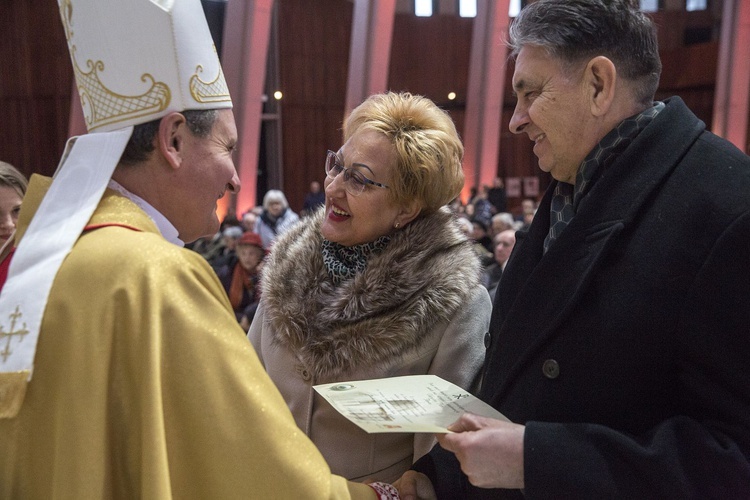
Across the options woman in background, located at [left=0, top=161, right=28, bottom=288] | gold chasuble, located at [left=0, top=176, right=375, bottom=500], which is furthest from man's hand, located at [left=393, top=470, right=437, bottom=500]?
woman in background, located at [left=0, top=161, right=28, bottom=288]

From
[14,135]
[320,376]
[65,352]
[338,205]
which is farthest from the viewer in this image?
[14,135]

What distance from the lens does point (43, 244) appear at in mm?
1224

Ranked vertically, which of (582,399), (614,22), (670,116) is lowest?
(582,399)

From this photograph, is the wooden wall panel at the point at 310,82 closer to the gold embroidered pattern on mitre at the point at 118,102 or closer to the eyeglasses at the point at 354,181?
the eyeglasses at the point at 354,181

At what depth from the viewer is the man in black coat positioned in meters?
1.17

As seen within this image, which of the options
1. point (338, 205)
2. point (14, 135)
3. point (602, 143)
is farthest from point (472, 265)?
point (14, 135)

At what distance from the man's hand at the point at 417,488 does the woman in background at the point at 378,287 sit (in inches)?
6.7

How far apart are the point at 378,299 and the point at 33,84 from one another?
47.3 ft

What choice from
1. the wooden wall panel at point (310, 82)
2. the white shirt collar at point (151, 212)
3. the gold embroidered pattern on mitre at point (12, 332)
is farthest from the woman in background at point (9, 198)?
the wooden wall panel at point (310, 82)

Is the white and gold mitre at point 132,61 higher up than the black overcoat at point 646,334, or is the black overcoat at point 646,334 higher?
the white and gold mitre at point 132,61

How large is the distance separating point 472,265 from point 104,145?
98 cm

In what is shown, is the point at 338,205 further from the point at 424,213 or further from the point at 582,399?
the point at 582,399

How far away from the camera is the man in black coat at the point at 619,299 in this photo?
46.3 inches

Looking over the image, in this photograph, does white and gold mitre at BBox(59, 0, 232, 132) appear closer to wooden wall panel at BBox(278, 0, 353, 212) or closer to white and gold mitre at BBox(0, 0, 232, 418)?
white and gold mitre at BBox(0, 0, 232, 418)
